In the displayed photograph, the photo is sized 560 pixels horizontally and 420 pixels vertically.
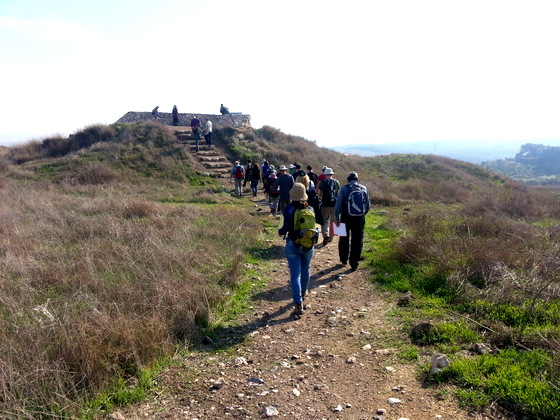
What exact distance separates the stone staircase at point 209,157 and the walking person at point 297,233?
15.3 metres

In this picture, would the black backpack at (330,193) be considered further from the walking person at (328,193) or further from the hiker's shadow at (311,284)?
the hiker's shadow at (311,284)

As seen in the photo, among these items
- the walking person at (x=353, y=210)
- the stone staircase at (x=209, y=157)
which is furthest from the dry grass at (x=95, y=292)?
the stone staircase at (x=209, y=157)

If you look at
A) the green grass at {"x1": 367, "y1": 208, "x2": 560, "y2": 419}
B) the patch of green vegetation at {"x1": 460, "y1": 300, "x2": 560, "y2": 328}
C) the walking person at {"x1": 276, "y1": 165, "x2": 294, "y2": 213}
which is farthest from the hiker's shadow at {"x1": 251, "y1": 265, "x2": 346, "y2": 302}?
the walking person at {"x1": 276, "y1": 165, "x2": 294, "y2": 213}

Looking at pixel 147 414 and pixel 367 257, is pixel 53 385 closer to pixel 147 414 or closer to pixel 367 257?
pixel 147 414

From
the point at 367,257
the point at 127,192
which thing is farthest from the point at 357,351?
the point at 127,192

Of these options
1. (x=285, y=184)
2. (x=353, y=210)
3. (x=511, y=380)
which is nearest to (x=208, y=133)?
(x=285, y=184)

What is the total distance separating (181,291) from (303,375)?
208 centimetres

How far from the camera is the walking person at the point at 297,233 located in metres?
4.98

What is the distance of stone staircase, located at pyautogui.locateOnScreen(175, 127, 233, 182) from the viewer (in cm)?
2058

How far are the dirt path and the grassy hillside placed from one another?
0.91 ft

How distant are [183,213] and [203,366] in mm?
6864

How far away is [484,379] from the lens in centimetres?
336

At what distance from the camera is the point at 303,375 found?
3820mm

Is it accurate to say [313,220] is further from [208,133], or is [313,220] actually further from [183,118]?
[183,118]
